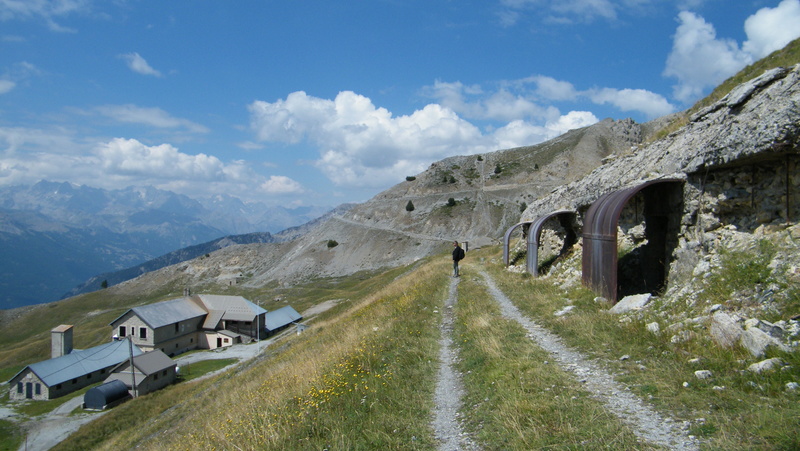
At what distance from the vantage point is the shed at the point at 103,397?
42281mm

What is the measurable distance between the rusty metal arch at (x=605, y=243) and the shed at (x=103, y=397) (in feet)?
160

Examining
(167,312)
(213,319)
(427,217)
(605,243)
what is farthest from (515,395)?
(427,217)

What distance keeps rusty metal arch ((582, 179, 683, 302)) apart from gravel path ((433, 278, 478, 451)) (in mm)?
5123

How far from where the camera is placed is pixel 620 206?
12562 mm

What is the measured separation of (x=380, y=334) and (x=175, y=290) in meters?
138

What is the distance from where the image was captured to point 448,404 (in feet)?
24.3

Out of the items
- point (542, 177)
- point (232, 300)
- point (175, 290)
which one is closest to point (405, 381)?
point (232, 300)

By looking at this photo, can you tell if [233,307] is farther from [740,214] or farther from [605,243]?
[740,214]

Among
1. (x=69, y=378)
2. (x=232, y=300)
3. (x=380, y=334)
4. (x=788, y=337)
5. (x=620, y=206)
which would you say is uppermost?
(x=620, y=206)

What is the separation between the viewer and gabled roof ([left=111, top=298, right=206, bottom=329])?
61.4 metres

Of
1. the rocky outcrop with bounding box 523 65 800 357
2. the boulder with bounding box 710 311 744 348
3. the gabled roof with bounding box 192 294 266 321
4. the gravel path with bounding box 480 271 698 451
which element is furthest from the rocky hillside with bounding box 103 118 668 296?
the boulder with bounding box 710 311 744 348

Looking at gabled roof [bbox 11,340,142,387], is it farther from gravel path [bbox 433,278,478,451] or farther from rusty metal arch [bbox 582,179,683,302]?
rusty metal arch [bbox 582,179,683,302]

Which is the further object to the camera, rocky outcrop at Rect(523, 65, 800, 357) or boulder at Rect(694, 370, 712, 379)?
rocky outcrop at Rect(523, 65, 800, 357)

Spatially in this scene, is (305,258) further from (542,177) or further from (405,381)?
(405,381)
